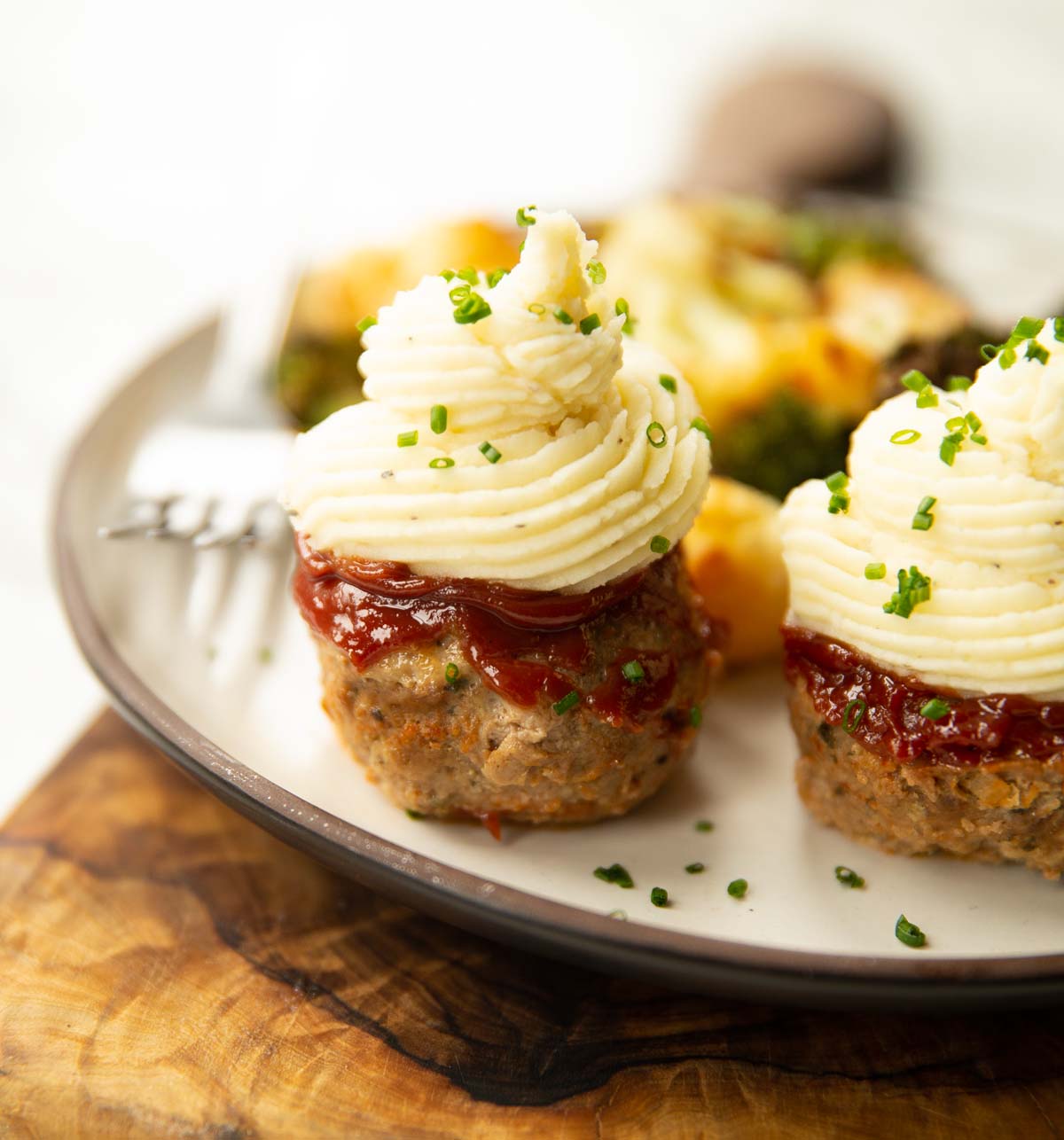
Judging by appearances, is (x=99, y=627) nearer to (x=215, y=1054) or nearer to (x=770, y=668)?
(x=215, y=1054)

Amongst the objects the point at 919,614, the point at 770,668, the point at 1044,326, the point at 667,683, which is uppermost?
the point at 1044,326

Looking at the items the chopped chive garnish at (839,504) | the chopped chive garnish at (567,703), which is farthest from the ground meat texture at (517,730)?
the chopped chive garnish at (839,504)

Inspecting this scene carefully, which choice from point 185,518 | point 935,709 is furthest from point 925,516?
point 185,518

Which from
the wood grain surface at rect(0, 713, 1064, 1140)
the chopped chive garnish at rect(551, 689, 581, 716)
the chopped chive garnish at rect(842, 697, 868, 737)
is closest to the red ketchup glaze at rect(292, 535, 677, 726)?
the chopped chive garnish at rect(551, 689, 581, 716)

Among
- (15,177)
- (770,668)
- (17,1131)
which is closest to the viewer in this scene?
(17,1131)

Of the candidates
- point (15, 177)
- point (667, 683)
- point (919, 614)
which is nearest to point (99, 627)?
point (667, 683)

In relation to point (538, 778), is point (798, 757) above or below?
below

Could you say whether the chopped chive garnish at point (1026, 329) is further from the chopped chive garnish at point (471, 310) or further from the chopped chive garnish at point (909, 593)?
the chopped chive garnish at point (471, 310)

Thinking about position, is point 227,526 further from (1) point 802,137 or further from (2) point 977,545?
(1) point 802,137

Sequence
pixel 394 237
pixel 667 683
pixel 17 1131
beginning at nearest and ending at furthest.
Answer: pixel 17 1131
pixel 667 683
pixel 394 237
